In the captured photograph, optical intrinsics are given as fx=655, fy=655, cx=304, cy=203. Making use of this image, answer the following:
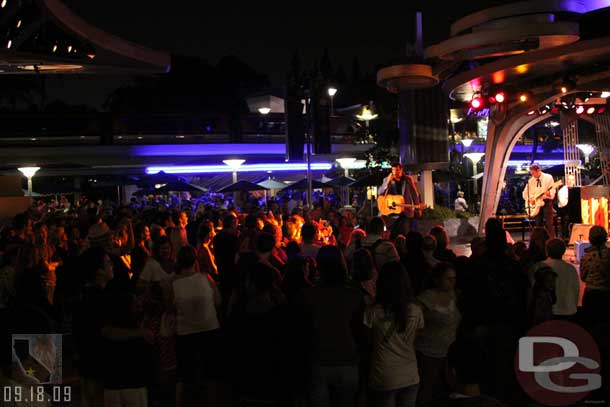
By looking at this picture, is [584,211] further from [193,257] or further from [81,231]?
[193,257]

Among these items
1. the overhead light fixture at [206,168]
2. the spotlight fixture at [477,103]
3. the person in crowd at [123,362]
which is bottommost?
the person in crowd at [123,362]

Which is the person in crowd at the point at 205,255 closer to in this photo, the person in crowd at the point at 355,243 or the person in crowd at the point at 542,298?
the person in crowd at the point at 355,243

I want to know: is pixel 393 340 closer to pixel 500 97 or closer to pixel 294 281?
pixel 294 281

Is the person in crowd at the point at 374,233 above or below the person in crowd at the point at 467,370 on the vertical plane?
above

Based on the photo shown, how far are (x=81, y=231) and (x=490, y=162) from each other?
32.7ft

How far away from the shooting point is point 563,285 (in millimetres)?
5980

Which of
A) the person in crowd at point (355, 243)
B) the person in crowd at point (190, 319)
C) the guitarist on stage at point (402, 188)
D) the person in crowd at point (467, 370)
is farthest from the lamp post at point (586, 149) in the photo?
the person in crowd at point (467, 370)

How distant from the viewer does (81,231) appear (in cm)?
1033

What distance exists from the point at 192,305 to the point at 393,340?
1856 mm

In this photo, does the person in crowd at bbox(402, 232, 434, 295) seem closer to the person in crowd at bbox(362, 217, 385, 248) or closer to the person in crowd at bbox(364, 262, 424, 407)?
the person in crowd at bbox(362, 217, 385, 248)

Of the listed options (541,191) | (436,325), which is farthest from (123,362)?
(541,191)

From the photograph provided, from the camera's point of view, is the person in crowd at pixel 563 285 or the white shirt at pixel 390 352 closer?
the white shirt at pixel 390 352

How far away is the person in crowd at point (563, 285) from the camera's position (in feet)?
19.5

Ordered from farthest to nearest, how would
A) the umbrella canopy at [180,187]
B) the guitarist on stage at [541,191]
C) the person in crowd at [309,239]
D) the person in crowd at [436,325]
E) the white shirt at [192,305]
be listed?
1. the umbrella canopy at [180,187]
2. the guitarist on stage at [541,191]
3. the person in crowd at [309,239]
4. the white shirt at [192,305]
5. the person in crowd at [436,325]
